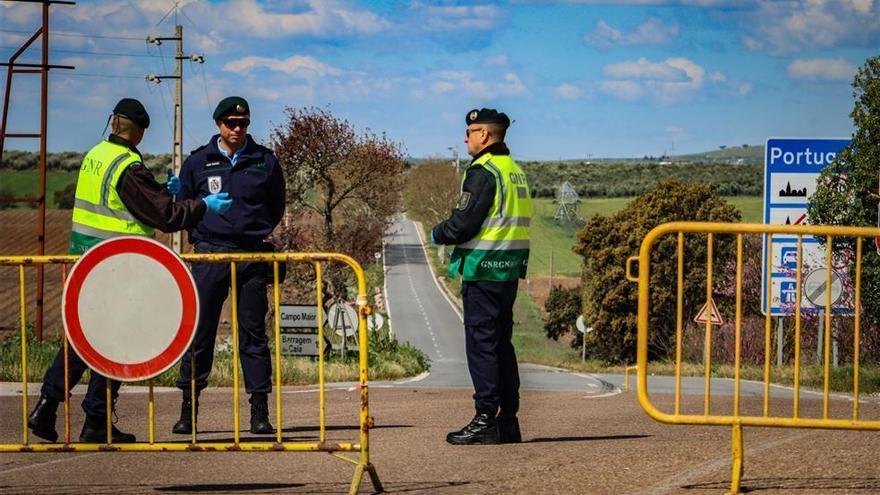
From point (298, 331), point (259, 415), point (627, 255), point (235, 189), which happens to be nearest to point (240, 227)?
point (235, 189)

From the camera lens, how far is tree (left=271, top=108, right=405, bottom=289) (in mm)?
68062

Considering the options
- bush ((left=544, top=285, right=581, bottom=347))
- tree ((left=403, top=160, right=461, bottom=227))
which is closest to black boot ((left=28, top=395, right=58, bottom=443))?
bush ((left=544, top=285, right=581, bottom=347))

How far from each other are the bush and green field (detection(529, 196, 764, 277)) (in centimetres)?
3579

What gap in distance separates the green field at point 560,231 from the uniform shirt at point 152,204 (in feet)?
353

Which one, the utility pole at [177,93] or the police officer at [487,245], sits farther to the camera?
the utility pole at [177,93]

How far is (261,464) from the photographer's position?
26.5 ft

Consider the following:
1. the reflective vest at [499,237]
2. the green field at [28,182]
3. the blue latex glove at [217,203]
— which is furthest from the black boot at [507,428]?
the green field at [28,182]

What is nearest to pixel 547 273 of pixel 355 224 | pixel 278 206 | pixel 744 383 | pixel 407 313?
pixel 407 313

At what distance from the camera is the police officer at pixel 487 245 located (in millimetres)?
8594

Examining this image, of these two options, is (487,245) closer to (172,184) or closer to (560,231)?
(172,184)

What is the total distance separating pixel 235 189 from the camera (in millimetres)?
9109

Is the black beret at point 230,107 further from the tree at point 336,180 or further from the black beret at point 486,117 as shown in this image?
the tree at point 336,180

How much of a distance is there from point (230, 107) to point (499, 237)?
1953 mm

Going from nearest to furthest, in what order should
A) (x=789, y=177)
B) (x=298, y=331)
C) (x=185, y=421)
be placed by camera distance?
(x=185, y=421) < (x=298, y=331) < (x=789, y=177)
